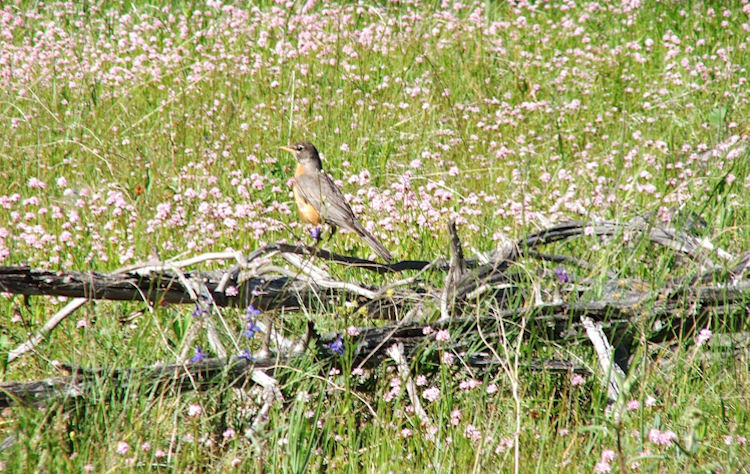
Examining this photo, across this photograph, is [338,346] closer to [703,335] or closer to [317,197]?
[703,335]

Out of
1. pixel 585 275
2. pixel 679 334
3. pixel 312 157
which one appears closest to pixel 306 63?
pixel 312 157

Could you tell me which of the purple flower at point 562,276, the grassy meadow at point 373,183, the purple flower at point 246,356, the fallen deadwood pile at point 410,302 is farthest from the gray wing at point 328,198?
the purple flower at point 246,356

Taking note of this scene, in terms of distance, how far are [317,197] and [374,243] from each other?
2.41ft

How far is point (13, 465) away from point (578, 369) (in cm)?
225

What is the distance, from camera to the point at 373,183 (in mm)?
6633

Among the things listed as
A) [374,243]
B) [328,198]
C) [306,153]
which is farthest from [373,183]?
[374,243]

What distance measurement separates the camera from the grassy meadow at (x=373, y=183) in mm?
3049

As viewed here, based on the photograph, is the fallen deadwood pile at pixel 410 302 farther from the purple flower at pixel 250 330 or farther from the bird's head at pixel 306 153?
the bird's head at pixel 306 153

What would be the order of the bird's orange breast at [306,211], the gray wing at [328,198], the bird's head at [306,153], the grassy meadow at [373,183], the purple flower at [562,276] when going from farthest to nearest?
the bird's head at [306,153] < the bird's orange breast at [306,211] < the gray wing at [328,198] < the purple flower at [562,276] < the grassy meadow at [373,183]

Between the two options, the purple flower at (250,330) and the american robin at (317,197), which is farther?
the american robin at (317,197)

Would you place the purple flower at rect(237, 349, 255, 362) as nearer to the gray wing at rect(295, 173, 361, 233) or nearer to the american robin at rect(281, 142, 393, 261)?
the american robin at rect(281, 142, 393, 261)

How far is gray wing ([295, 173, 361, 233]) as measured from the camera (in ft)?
18.5

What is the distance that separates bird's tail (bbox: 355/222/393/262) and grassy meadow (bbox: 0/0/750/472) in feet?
0.59

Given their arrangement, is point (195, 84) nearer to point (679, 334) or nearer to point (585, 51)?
point (585, 51)
